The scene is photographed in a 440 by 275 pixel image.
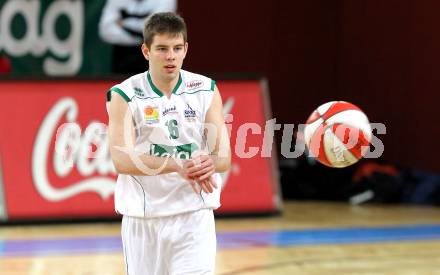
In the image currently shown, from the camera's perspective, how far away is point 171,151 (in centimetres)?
520

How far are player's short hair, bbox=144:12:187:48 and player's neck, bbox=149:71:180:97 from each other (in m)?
0.19

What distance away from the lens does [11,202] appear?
10.4 metres

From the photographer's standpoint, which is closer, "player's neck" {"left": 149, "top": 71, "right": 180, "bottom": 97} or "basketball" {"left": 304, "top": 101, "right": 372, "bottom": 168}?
"player's neck" {"left": 149, "top": 71, "right": 180, "bottom": 97}

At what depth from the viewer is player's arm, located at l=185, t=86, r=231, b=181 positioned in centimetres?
482

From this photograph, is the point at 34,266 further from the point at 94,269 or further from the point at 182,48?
the point at 182,48

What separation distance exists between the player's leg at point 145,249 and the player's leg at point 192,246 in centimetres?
7

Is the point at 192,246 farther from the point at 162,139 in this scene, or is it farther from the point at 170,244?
the point at 162,139

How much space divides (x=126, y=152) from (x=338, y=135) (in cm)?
139

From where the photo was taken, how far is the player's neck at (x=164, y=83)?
17.1 feet

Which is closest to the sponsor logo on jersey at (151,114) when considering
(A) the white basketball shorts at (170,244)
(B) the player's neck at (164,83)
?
(B) the player's neck at (164,83)

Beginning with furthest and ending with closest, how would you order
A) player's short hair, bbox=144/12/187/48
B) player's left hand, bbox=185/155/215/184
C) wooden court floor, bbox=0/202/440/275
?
wooden court floor, bbox=0/202/440/275 < player's short hair, bbox=144/12/187/48 < player's left hand, bbox=185/155/215/184

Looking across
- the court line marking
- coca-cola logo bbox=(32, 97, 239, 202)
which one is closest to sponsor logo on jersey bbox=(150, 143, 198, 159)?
the court line marking

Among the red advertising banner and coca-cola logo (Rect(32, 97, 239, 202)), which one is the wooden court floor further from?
coca-cola logo (Rect(32, 97, 239, 202))

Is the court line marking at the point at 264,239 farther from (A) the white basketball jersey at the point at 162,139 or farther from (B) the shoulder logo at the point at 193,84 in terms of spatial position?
(B) the shoulder logo at the point at 193,84
